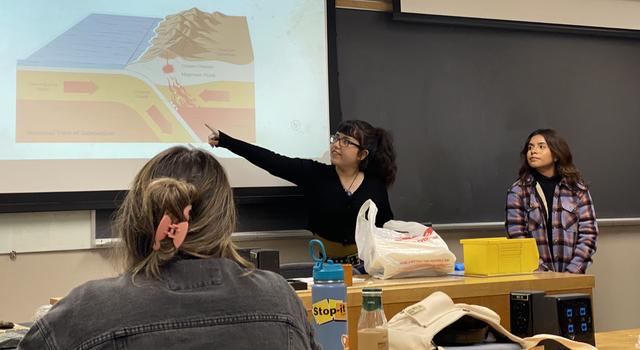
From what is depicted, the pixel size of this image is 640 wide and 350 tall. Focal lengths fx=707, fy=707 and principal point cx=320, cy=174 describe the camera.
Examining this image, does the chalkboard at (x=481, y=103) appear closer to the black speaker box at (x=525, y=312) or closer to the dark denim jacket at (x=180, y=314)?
the black speaker box at (x=525, y=312)

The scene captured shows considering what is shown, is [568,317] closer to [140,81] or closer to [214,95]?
[214,95]

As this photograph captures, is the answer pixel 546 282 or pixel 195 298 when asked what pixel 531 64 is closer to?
pixel 546 282

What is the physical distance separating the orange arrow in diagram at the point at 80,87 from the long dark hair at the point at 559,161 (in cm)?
219

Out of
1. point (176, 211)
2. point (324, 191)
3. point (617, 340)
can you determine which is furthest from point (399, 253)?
point (176, 211)

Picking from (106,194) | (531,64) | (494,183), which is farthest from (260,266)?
(531,64)

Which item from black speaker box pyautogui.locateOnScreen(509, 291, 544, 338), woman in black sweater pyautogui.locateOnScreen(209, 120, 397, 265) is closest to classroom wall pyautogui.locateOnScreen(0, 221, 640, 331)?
woman in black sweater pyautogui.locateOnScreen(209, 120, 397, 265)

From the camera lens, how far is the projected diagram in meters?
3.05

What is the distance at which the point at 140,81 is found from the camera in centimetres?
324

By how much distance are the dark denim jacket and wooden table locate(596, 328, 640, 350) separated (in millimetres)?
1037

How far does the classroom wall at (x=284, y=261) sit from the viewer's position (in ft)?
10.1

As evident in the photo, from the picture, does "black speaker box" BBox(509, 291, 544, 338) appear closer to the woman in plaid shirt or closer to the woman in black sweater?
the woman in black sweater

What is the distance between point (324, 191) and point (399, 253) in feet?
3.75

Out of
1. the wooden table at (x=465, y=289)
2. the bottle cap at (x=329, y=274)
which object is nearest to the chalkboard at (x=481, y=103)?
the wooden table at (x=465, y=289)

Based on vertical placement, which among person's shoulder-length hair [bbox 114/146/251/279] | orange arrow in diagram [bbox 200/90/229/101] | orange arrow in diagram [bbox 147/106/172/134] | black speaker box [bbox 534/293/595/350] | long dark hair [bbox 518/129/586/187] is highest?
orange arrow in diagram [bbox 200/90/229/101]
